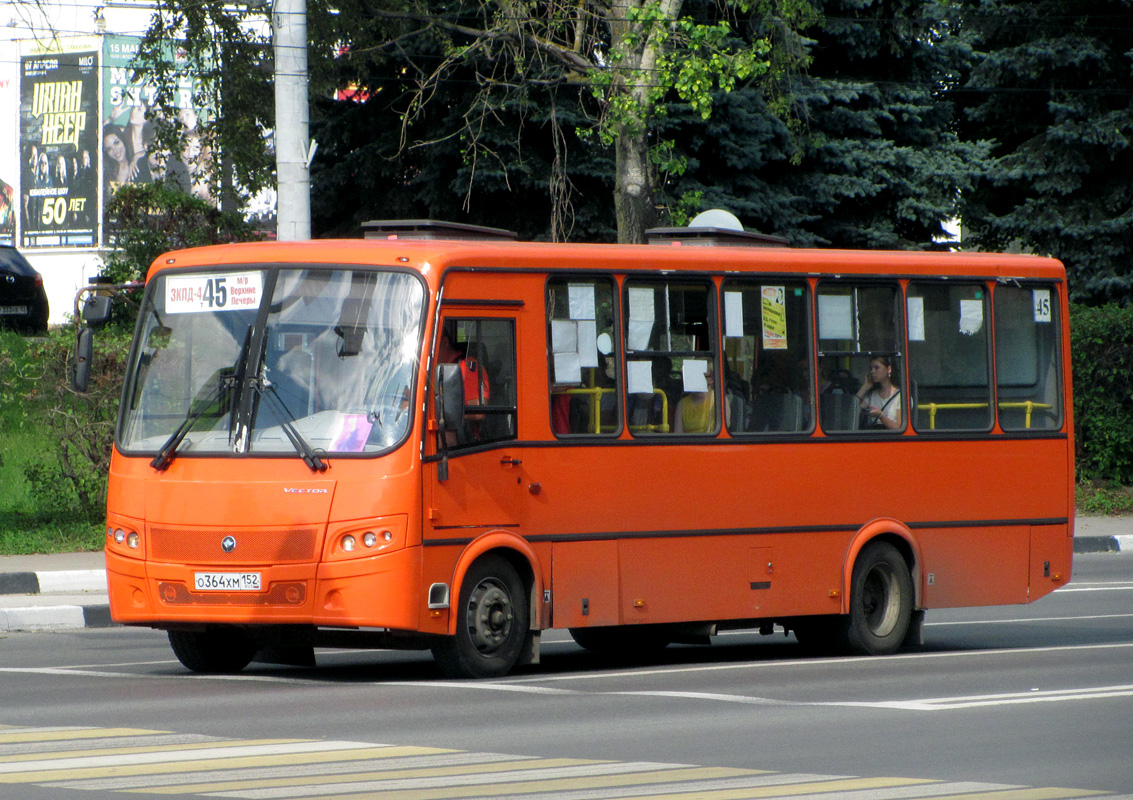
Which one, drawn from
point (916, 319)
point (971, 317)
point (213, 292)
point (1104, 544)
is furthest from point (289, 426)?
point (1104, 544)

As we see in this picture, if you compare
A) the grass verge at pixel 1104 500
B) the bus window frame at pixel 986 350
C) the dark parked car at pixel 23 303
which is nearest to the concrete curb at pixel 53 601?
the bus window frame at pixel 986 350

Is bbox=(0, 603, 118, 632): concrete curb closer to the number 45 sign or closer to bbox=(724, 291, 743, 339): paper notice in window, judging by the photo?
the number 45 sign

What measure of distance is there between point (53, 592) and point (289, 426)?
6.58m

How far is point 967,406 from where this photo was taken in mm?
13875

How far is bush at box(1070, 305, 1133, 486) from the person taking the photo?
88.5ft

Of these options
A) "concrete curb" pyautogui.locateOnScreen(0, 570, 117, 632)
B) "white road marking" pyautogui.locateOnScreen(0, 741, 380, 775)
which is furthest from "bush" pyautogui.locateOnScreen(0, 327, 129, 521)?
"white road marking" pyautogui.locateOnScreen(0, 741, 380, 775)

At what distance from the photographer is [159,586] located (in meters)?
11.0

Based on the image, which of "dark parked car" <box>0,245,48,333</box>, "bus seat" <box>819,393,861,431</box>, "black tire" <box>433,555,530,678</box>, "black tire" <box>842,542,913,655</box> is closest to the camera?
"black tire" <box>433,555,530,678</box>

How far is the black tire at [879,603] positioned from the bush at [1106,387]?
14.4m

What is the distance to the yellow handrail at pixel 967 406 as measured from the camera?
13.6 m

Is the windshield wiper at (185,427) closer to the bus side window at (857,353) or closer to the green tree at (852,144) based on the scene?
the bus side window at (857,353)

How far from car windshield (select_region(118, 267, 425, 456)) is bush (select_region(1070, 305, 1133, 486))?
17927mm

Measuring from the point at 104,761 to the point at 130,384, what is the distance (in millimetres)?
4220

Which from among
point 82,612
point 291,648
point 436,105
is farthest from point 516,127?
point 291,648
